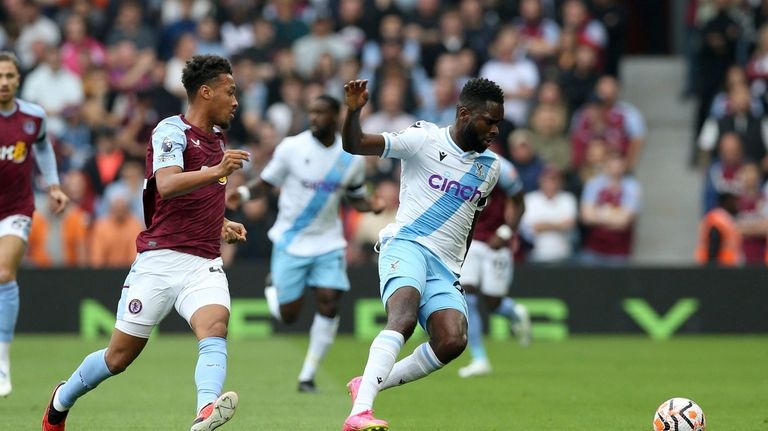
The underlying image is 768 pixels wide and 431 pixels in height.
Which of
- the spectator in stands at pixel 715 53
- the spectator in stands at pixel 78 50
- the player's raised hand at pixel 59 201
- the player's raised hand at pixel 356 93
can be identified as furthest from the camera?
the spectator in stands at pixel 715 53

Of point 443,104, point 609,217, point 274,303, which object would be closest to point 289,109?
point 443,104

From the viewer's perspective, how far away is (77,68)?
22.3 m

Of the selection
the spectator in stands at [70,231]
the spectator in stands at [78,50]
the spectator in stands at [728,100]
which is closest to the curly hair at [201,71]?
the spectator in stands at [70,231]

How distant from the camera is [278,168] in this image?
13.7 metres

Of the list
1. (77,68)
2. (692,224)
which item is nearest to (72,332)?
(77,68)

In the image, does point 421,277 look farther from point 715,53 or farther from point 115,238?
point 715,53

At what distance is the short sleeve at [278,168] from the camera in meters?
13.7

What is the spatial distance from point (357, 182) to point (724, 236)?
8.58 m

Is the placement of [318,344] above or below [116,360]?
below

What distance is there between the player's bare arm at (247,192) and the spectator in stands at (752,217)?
30.9ft

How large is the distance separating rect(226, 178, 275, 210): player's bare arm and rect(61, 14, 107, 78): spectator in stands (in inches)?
370

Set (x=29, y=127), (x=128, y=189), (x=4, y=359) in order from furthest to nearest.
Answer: (x=128, y=189) < (x=29, y=127) < (x=4, y=359)

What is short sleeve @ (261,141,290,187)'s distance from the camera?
13.7 m

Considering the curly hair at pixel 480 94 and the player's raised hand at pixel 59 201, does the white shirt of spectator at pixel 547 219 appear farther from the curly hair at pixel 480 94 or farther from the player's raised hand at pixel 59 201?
the curly hair at pixel 480 94
